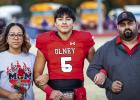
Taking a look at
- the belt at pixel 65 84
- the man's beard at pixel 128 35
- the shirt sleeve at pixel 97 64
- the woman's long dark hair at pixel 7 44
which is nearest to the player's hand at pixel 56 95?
the belt at pixel 65 84

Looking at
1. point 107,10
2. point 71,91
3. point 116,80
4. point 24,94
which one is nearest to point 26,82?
point 24,94

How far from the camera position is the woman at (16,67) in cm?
516

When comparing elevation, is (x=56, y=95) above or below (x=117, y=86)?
below

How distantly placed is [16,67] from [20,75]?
9 cm

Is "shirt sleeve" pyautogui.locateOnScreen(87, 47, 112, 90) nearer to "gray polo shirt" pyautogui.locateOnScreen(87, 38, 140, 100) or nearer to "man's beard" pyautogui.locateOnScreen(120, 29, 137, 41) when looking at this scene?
"gray polo shirt" pyautogui.locateOnScreen(87, 38, 140, 100)

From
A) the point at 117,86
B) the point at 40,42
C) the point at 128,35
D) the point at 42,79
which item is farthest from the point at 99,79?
the point at 40,42

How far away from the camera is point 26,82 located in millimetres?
5227

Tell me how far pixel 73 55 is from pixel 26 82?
54 centimetres

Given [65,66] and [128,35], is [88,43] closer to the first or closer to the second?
[65,66]

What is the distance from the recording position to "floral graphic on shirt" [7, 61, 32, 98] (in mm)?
5164

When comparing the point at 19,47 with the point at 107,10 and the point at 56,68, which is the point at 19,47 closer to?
the point at 56,68

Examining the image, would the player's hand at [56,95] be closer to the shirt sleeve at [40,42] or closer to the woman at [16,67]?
the woman at [16,67]

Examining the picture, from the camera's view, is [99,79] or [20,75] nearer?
[99,79]

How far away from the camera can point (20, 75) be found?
5.20 metres
